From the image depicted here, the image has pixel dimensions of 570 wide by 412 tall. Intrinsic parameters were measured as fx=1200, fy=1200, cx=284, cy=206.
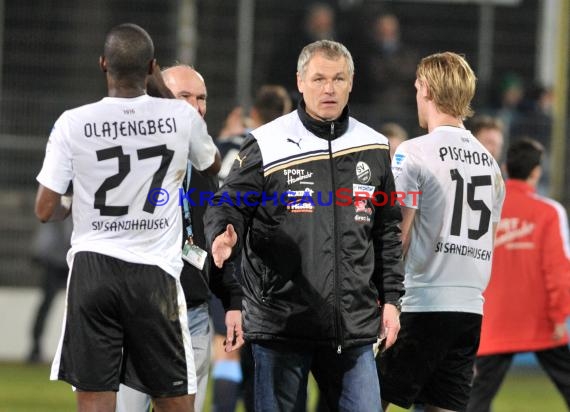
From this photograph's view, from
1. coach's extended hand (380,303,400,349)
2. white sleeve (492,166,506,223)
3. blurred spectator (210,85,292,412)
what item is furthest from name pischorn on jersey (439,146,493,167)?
blurred spectator (210,85,292,412)

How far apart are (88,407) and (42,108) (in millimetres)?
9017

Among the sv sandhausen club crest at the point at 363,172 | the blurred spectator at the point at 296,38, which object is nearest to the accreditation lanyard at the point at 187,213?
the sv sandhausen club crest at the point at 363,172

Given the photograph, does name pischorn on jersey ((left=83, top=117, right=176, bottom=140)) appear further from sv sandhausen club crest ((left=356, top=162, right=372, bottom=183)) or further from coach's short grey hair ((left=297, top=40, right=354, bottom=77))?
sv sandhausen club crest ((left=356, top=162, right=372, bottom=183))

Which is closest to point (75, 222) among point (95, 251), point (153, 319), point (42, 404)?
point (95, 251)

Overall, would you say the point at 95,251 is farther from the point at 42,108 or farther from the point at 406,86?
the point at 406,86

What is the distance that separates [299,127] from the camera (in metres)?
5.55

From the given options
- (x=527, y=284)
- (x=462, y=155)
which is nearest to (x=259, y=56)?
(x=527, y=284)

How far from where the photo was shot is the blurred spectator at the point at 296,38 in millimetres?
14453

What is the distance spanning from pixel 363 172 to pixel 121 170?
1098 mm

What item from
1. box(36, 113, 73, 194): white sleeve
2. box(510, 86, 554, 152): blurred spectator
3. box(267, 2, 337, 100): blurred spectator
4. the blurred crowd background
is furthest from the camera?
box(267, 2, 337, 100): blurred spectator

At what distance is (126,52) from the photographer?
5.32 metres

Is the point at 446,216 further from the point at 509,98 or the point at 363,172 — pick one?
the point at 509,98

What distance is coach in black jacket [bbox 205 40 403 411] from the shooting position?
5.38 meters

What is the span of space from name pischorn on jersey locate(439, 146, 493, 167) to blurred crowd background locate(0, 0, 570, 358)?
25.5 ft
